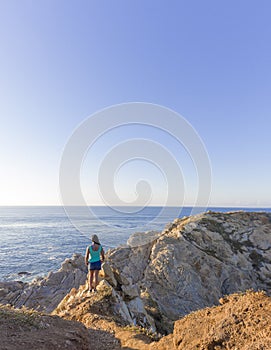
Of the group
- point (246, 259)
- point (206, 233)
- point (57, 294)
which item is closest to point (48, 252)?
point (57, 294)

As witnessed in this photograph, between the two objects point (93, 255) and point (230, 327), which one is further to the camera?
point (93, 255)

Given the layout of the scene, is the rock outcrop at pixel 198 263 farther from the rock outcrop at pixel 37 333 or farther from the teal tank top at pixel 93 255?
the rock outcrop at pixel 37 333

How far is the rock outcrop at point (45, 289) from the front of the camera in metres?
25.1

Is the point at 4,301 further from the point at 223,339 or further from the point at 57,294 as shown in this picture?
the point at 223,339

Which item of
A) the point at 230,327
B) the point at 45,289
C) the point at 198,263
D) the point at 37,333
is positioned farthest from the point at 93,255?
the point at 45,289

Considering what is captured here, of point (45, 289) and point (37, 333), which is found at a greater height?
point (37, 333)

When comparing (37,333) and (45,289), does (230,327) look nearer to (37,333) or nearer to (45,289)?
(37,333)

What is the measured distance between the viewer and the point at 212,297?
22531 millimetres

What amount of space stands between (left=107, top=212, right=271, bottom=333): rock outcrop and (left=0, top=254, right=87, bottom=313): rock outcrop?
5.52 metres

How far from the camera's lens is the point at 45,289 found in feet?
90.3

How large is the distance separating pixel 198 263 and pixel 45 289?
1765 cm

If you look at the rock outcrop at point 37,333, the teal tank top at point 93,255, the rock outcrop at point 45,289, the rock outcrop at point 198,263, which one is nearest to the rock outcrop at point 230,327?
the rock outcrop at point 37,333

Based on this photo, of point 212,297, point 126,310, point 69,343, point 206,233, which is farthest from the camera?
point 206,233

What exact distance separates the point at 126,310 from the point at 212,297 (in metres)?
14.1
